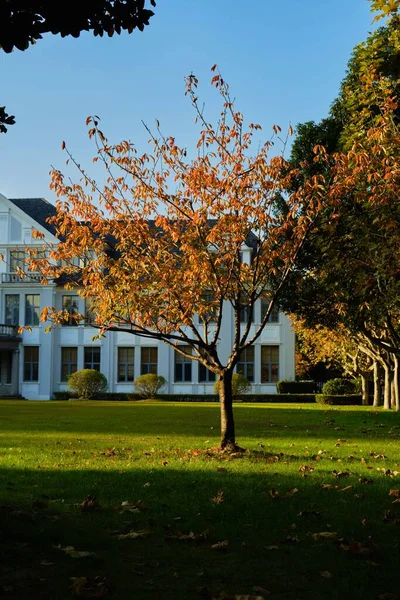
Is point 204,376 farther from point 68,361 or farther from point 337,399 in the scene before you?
point 337,399

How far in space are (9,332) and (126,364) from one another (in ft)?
25.4

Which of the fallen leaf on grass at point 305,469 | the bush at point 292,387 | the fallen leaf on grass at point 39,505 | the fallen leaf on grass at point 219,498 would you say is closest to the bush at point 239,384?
the bush at point 292,387

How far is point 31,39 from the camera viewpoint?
18.0 ft

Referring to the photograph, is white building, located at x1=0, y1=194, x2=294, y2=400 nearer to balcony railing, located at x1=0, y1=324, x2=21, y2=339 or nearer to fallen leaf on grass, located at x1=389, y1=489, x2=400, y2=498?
balcony railing, located at x1=0, y1=324, x2=21, y2=339

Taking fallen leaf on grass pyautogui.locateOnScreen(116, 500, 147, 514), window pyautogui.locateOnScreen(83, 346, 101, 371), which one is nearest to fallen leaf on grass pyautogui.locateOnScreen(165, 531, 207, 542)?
fallen leaf on grass pyautogui.locateOnScreen(116, 500, 147, 514)

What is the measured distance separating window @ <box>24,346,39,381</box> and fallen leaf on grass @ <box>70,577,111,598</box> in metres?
45.4

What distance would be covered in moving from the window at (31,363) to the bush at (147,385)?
7872 millimetres

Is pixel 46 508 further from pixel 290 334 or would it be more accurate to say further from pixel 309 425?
pixel 290 334

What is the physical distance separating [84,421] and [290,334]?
92.2 feet

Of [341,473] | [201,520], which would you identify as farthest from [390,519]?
[341,473]

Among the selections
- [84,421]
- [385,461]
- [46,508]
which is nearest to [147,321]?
[385,461]

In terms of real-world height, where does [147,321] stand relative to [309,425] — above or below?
above

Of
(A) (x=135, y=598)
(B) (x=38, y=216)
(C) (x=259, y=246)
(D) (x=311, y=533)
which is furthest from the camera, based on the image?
(B) (x=38, y=216)

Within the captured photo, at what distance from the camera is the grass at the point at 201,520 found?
514 cm
